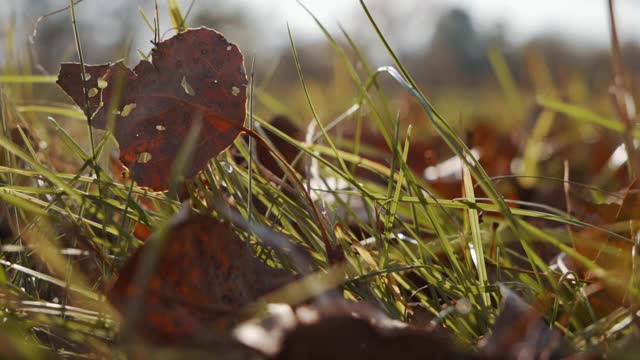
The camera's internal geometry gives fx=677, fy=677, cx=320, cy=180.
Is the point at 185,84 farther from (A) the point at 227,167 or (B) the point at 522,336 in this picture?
(B) the point at 522,336

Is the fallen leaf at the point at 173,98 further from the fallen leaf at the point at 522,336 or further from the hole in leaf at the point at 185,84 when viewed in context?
the fallen leaf at the point at 522,336

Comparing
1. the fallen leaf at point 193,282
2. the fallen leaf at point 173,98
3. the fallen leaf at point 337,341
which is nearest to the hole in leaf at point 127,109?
the fallen leaf at point 173,98

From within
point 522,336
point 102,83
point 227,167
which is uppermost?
point 102,83

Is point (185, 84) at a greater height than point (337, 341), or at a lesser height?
greater

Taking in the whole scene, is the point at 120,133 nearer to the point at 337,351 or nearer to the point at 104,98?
the point at 104,98

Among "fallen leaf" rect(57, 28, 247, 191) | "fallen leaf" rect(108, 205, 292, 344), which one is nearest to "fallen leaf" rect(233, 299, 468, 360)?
"fallen leaf" rect(108, 205, 292, 344)

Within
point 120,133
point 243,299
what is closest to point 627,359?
point 243,299

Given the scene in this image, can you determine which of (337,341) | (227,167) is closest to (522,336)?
(337,341)
